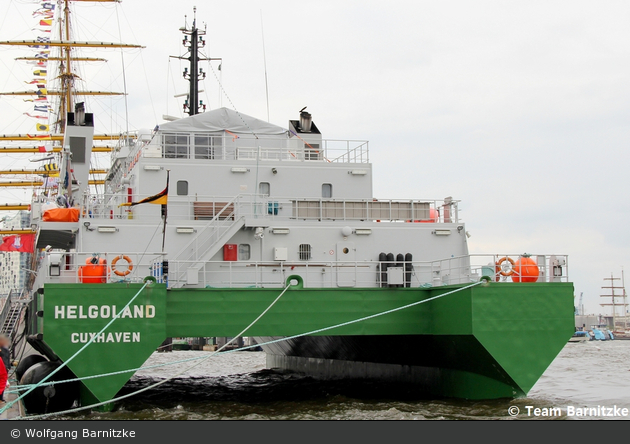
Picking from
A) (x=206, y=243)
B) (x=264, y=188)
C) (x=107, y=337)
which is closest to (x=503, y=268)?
(x=206, y=243)

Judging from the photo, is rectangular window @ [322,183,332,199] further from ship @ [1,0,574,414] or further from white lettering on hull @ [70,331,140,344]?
white lettering on hull @ [70,331,140,344]

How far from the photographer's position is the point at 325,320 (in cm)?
2048

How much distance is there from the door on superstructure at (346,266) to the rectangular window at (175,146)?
26.1 feet

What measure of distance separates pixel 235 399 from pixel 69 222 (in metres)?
8.12

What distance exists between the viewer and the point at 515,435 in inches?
592

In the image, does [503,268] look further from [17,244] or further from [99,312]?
[17,244]

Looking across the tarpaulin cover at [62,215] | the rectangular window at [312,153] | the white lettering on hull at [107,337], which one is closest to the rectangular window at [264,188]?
the rectangular window at [312,153]

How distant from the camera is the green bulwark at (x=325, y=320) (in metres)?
18.8

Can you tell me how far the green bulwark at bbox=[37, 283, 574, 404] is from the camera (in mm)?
18828

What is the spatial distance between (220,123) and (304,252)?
7900mm

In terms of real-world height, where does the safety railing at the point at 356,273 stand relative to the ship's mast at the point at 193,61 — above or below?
below

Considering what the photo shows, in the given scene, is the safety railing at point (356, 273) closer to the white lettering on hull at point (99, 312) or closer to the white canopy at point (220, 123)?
the white lettering on hull at point (99, 312)

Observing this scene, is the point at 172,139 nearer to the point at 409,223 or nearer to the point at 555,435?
the point at 409,223

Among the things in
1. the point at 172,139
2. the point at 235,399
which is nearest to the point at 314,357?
the point at 235,399
